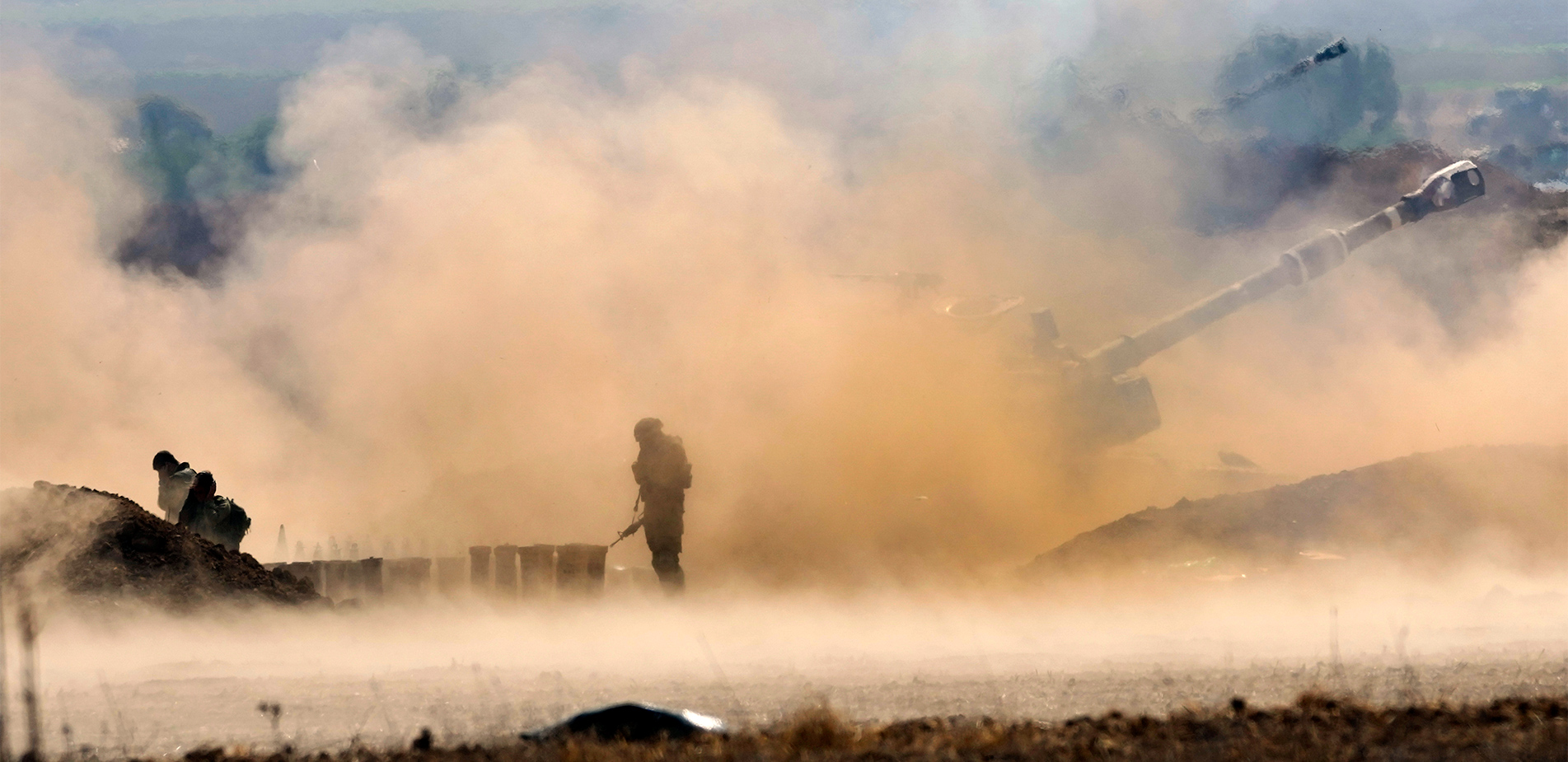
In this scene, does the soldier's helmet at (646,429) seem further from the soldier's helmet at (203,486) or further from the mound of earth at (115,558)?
the soldier's helmet at (203,486)

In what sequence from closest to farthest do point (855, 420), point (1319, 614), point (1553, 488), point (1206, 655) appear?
point (1206, 655) → point (1319, 614) → point (1553, 488) → point (855, 420)

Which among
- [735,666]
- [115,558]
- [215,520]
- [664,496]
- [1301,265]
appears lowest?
[735,666]

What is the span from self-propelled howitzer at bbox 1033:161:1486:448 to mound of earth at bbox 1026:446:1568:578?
3.76 metres

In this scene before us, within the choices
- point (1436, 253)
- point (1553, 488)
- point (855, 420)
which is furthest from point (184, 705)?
point (1436, 253)

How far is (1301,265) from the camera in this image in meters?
28.2

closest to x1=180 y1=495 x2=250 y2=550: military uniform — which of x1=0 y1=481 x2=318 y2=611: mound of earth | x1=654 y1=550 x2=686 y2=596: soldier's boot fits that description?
x1=0 y1=481 x2=318 y2=611: mound of earth

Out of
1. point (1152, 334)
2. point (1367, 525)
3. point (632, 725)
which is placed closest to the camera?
point (632, 725)

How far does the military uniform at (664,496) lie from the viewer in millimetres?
20031

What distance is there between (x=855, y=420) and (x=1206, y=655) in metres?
13.4

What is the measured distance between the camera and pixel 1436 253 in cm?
5159

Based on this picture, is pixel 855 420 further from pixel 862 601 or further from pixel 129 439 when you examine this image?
pixel 129 439

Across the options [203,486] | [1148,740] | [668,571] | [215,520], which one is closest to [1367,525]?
[668,571]

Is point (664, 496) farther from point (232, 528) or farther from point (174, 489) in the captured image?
point (174, 489)

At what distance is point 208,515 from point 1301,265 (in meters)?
18.9
